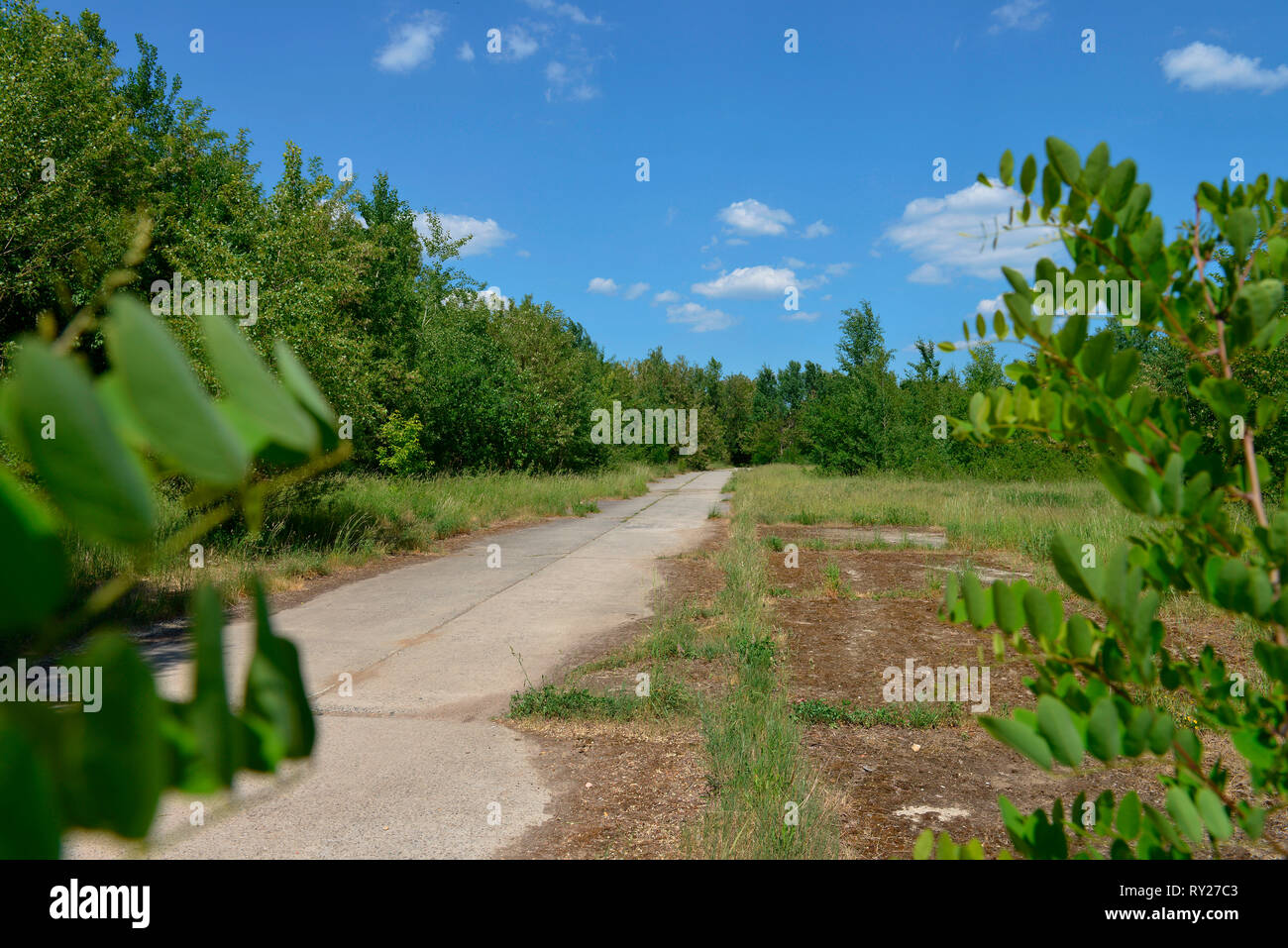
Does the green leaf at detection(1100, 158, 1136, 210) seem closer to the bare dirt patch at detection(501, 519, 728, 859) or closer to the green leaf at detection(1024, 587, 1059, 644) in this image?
the green leaf at detection(1024, 587, 1059, 644)

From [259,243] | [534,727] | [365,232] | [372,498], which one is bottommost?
→ [534,727]

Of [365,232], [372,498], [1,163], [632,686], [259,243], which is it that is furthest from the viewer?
[365,232]

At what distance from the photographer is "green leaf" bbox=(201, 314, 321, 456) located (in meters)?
0.24

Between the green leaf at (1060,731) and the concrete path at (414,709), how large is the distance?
0.53 meters

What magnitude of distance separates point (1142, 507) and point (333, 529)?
10053 millimetres

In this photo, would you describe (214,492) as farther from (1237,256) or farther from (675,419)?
(675,419)

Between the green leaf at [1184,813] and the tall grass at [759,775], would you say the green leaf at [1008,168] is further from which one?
the tall grass at [759,775]

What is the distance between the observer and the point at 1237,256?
2.49ft

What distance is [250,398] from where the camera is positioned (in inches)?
9.9

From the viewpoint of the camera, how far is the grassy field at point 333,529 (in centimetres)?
637

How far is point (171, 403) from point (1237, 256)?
0.91 m

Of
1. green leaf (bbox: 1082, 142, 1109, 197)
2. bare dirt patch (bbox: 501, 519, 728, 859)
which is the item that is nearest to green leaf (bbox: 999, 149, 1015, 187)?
green leaf (bbox: 1082, 142, 1109, 197)

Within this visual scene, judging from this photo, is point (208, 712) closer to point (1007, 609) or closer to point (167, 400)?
point (167, 400)

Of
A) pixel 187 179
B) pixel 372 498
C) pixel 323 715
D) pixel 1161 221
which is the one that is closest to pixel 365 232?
pixel 187 179
